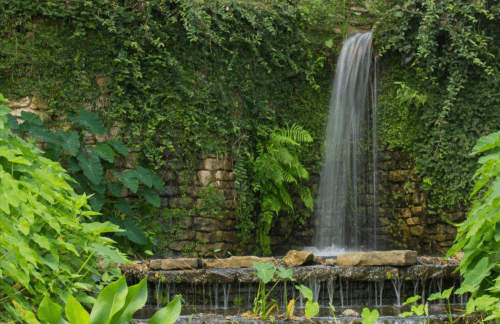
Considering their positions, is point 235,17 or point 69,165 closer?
point 69,165

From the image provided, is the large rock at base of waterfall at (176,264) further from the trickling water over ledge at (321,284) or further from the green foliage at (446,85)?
the green foliage at (446,85)

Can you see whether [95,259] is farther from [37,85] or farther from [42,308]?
[37,85]

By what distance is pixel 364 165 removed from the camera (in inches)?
336

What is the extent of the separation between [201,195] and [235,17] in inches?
97.9

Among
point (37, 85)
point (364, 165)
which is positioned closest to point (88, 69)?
point (37, 85)

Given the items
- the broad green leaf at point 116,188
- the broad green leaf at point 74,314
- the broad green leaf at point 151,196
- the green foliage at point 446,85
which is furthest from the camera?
the green foliage at point 446,85

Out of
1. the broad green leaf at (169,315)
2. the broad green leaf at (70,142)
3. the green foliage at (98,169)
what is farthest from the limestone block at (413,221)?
the broad green leaf at (169,315)

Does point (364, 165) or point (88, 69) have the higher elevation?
point (88, 69)

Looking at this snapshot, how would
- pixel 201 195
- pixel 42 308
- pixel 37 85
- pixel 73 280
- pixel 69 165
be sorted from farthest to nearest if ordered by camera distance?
pixel 201 195 → pixel 37 85 → pixel 69 165 → pixel 73 280 → pixel 42 308

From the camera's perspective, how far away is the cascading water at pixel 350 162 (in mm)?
8352

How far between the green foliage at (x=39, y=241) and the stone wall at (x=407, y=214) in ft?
17.6

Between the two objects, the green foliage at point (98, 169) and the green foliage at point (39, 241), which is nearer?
the green foliage at point (39, 241)

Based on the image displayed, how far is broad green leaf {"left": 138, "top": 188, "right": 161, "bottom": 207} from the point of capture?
275 inches

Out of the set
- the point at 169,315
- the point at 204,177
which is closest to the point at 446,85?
the point at 204,177
